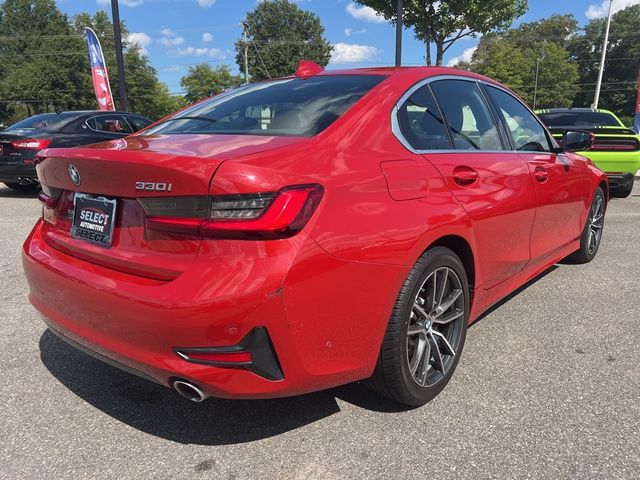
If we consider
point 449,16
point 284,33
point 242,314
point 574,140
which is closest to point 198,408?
point 242,314

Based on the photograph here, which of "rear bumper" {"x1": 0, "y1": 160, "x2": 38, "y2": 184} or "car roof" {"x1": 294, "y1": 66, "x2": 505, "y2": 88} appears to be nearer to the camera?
"car roof" {"x1": 294, "y1": 66, "x2": 505, "y2": 88}

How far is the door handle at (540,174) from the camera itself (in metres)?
3.32

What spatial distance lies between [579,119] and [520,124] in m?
7.69

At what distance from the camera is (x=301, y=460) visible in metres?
2.08

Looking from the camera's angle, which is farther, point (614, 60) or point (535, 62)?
point (614, 60)

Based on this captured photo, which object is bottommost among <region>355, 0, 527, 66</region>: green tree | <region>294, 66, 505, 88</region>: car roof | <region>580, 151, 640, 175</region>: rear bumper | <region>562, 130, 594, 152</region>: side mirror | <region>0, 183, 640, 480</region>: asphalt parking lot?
<region>0, 183, 640, 480</region>: asphalt parking lot

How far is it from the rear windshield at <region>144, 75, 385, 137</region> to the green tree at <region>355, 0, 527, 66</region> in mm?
18541

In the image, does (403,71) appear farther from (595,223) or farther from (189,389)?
(595,223)

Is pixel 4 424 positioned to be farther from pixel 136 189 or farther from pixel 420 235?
pixel 420 235

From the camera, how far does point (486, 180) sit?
276 centimetres

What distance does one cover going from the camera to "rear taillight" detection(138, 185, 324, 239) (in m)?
1.75

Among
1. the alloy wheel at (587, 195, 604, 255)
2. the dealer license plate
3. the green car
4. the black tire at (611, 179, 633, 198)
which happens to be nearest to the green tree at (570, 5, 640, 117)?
the black tire at (611, 179, 633, 198)

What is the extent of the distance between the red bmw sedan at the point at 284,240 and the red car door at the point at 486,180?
2 centimetres

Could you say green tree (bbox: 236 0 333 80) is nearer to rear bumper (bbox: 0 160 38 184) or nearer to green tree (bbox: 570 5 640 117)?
green tree (bbox: 570 5 640 117)
